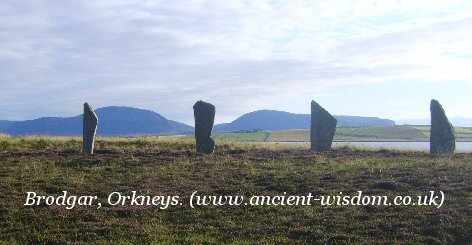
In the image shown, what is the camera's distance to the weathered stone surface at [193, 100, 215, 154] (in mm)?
39650

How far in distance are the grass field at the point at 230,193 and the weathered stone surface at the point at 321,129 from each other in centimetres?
759

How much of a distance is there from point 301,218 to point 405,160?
63.2 ft

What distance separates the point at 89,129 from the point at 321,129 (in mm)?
19802

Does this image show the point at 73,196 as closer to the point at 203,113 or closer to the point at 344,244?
the point at 344,244

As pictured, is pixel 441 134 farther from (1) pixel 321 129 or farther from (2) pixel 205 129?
(2) pixel 205 129

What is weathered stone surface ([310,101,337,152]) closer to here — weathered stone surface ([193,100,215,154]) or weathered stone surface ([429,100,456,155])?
weathered stone surface ([429,100,456,155])

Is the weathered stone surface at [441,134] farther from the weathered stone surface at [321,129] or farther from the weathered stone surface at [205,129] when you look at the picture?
the weathered stone surface at [205,129]

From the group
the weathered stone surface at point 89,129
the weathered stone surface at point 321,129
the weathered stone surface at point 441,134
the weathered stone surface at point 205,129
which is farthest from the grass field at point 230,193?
the weathered stone surface at point 321,129

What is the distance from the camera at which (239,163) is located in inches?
1262

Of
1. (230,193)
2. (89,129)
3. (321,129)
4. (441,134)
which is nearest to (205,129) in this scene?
(89,129)

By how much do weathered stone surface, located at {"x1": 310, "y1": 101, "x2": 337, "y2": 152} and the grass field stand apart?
7585mm

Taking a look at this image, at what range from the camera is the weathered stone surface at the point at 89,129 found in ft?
120

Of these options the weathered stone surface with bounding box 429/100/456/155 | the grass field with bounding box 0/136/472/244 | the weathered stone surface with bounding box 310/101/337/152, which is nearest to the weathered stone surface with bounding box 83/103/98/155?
the grass field with bounding box 0/136/472/244

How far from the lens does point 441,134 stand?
41625 mm
